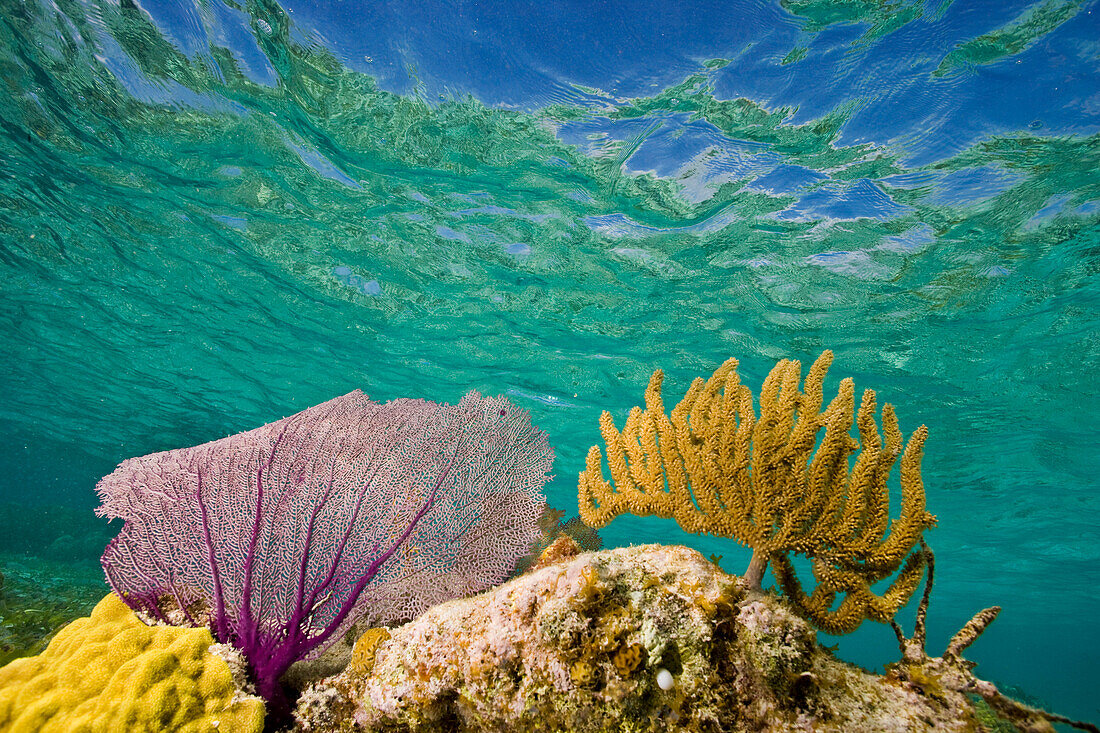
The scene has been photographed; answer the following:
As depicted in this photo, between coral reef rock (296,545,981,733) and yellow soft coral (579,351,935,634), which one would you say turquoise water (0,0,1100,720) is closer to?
yellow soft coral (579,351,935,634)

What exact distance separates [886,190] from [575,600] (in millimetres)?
9775

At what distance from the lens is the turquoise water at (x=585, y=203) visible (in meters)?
6.85

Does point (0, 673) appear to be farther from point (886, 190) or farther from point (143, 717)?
point (886, 190)

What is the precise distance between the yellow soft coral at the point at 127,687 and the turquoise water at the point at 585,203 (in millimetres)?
8353

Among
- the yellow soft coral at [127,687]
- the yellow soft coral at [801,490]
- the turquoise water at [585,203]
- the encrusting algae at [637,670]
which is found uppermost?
the turquoise water at [585,203]

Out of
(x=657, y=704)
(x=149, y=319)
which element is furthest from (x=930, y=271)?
(x=149, y=319)

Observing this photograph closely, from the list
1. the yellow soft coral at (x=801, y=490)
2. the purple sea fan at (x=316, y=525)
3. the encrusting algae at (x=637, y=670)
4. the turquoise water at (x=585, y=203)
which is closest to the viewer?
the encrusting algae at (x=637, y=670)

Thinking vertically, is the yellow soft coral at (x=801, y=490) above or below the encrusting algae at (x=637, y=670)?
above

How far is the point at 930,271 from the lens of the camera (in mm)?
9781

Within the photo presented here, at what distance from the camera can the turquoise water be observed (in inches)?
270

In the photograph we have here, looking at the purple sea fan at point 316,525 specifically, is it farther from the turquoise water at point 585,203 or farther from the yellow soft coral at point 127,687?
the turquoise water at point 585,203

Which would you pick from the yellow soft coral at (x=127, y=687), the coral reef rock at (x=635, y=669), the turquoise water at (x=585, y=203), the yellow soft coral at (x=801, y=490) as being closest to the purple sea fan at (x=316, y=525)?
the yellow soft coral at (x=127, y=687)

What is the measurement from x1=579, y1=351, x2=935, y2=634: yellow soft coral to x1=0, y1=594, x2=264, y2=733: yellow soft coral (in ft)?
7.89

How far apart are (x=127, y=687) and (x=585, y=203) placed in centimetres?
954
